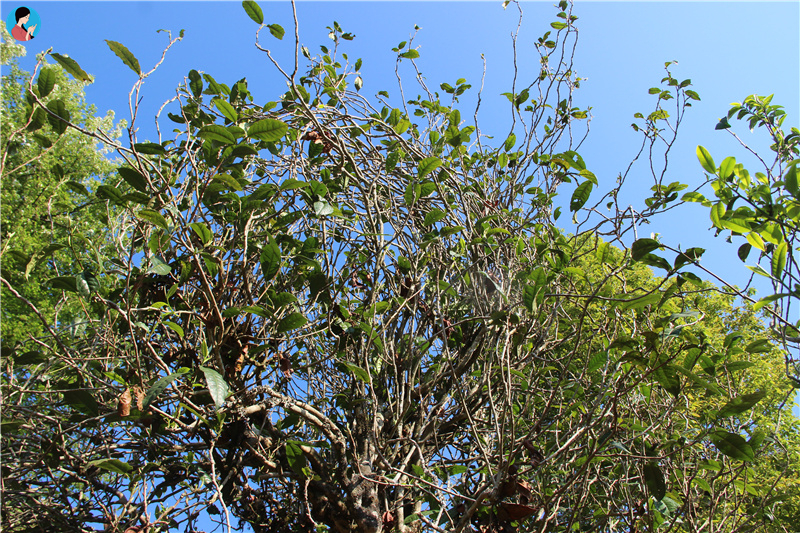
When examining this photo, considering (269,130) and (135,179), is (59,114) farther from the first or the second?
(269,130)

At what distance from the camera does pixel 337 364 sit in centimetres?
214

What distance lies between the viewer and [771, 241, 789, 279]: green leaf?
140 cm

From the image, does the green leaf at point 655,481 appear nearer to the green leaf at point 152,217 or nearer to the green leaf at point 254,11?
the green leaf at point 152,217

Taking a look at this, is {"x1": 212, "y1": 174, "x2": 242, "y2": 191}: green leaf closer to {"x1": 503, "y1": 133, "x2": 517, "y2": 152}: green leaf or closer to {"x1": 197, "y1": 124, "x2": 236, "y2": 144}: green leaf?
{"x1": 197, "y1": 124, "x2": 236, "y2": 144}: green leaf

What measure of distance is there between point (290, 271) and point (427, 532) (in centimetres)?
129

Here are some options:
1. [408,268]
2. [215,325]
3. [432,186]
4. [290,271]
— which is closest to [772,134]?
[432,186]

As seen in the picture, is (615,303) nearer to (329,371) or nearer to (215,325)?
(329,371)

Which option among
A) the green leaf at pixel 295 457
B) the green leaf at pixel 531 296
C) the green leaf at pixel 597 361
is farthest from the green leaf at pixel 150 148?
the green leaf at pixel 597 361

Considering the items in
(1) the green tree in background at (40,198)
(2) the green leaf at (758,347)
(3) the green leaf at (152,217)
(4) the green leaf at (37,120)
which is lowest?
(2) the green leaf at (758,347)

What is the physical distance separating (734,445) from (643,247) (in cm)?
69

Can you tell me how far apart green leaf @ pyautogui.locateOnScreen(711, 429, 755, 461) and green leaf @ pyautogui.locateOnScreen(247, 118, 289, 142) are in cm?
177

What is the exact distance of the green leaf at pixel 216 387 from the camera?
4.33 ft

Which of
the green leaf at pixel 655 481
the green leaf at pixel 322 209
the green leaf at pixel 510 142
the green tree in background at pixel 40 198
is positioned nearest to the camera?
the green leaf at pixel 655 481

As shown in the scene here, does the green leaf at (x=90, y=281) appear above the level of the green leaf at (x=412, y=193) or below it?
below
